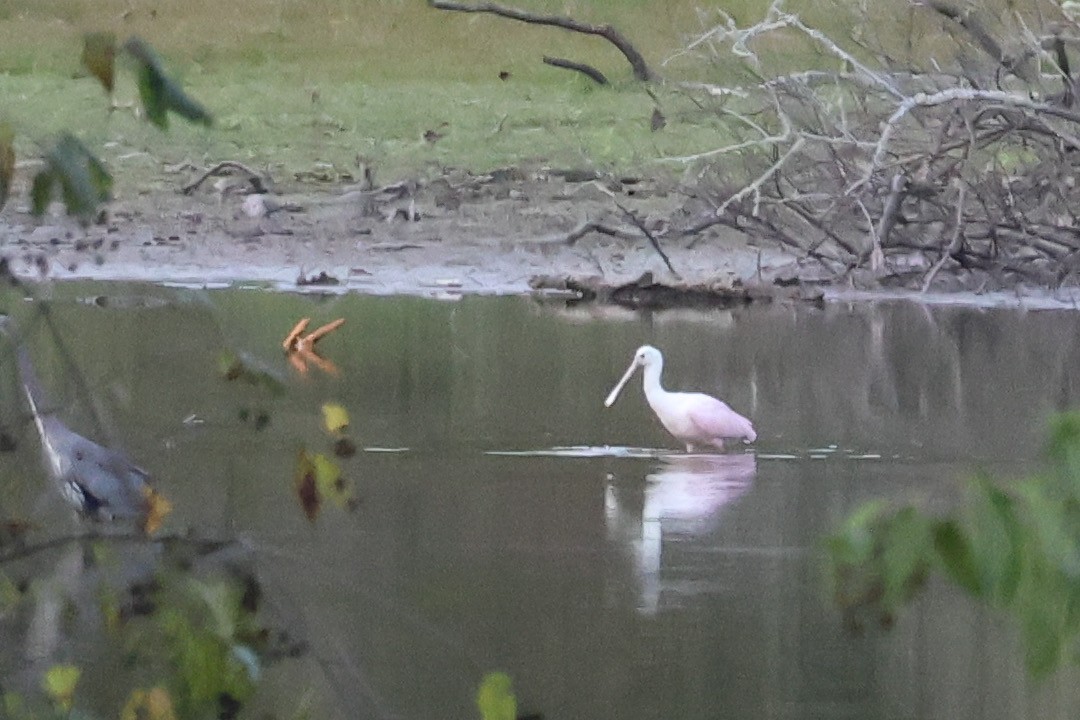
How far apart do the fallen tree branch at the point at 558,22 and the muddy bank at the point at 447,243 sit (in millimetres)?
764

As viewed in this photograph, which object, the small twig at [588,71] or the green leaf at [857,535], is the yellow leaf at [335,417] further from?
the small twig at [588,71]

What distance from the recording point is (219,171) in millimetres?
12422

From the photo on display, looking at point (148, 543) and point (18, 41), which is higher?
point (18, 41)

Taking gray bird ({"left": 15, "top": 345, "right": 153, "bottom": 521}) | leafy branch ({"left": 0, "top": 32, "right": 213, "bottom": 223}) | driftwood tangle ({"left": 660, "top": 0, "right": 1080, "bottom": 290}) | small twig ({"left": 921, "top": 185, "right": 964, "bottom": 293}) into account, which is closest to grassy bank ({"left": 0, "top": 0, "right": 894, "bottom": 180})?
driftwood tangle ({"left": 660, "top": 0, "right": 1080, "bottom": 290})

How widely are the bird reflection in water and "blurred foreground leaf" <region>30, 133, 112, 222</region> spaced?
2826 millimetres

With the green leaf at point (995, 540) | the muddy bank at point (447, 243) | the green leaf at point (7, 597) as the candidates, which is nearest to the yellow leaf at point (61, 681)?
the green leaf at point (7, 597)

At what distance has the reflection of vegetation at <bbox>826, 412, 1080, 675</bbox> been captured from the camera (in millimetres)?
1563

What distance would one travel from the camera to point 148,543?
222cm

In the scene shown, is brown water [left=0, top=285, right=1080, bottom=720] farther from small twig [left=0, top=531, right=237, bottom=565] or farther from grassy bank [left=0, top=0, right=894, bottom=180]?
grassy bank [left=0, top=0, right=894, bottom=180]

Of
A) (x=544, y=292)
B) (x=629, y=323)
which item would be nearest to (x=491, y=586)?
(x=629, y=323)

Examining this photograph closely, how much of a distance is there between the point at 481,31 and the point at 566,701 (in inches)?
447

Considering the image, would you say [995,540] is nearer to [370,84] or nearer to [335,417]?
[335,417]

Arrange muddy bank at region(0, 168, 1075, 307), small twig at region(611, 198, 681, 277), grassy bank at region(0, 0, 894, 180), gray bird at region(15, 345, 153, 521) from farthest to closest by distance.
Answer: grassy bank at region(0, 0, 894, 180) → small twig at region(611, 198, 681, 277) → muddy bank at region(0, 168, 1075, 307) → gray bird at region(15, 345, 153, 521)

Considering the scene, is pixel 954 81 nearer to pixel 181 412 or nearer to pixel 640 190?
pixel 640 190
